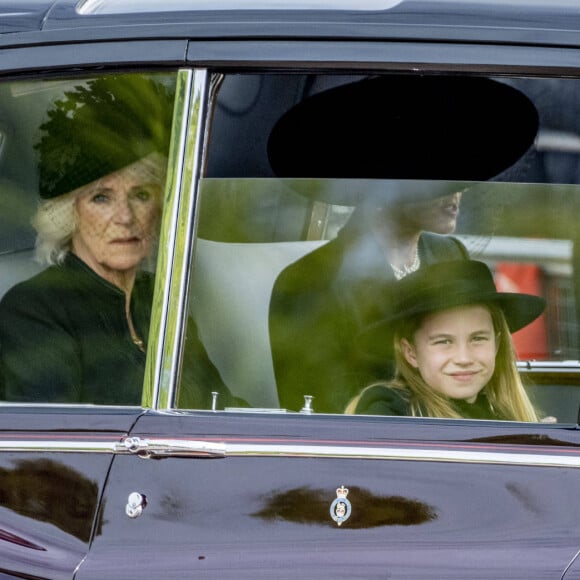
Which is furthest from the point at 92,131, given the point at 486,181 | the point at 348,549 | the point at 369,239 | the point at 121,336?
the point at 348,549

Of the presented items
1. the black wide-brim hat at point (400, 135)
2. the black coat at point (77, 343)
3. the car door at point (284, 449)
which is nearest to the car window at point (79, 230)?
the black coat at point (77, 343)

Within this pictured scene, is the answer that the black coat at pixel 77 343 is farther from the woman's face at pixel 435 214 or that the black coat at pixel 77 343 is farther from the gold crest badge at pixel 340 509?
the woman's face at pixel 435 214

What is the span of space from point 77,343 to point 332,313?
50 cm

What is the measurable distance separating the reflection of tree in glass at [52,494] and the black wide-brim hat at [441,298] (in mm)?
595

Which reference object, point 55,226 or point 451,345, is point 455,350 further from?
point 55,226

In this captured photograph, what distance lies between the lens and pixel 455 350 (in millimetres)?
2520

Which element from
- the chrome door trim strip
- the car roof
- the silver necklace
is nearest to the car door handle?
the chrome door trim strip

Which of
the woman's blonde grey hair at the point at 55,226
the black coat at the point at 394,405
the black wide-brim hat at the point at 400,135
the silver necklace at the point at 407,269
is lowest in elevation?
the black coat at the point at 394,405

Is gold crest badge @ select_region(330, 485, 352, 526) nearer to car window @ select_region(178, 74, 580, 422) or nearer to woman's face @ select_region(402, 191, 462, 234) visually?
car window @ select_region(178, 74, 580, 422)

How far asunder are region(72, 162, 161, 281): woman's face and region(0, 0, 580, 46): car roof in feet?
0.94

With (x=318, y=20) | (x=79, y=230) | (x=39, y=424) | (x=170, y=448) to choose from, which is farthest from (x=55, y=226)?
(x=318, y=20)

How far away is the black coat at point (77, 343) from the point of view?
2398 mm

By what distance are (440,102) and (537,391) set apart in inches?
23.2

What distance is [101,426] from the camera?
7.63 ft
